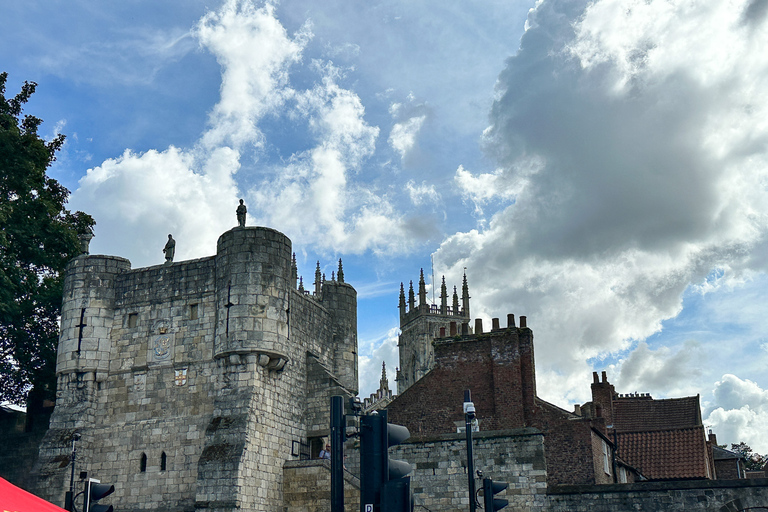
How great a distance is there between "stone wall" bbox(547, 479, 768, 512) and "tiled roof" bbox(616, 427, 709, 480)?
1094cm

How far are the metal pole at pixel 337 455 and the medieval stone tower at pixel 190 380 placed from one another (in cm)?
1606

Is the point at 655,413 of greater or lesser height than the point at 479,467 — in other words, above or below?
above

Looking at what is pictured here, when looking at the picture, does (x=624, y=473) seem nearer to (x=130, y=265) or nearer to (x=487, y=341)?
(x=487, y=341)

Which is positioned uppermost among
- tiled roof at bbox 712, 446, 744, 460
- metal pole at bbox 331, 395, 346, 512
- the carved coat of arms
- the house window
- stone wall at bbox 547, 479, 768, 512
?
the carved coat of arms

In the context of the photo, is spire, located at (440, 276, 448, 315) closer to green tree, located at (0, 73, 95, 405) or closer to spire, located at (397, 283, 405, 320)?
spire, located at (397, 283, 405, 320)

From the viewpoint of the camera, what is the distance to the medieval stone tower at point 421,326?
90250 millimetres

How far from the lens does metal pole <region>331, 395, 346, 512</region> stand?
7.73 meters

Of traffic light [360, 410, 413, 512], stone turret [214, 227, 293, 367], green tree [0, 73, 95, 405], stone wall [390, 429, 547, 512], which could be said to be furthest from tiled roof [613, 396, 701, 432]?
traffic light [360, 410, 413, 512]

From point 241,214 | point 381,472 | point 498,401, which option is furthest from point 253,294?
point 381,472

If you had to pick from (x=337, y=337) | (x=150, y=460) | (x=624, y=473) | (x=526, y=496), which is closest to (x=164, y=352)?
(x=150, y=460)

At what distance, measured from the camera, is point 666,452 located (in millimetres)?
33219

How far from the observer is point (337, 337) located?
1240 inches

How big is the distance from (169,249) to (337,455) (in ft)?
72.6

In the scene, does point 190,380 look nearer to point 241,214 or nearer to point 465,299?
point 241,214
